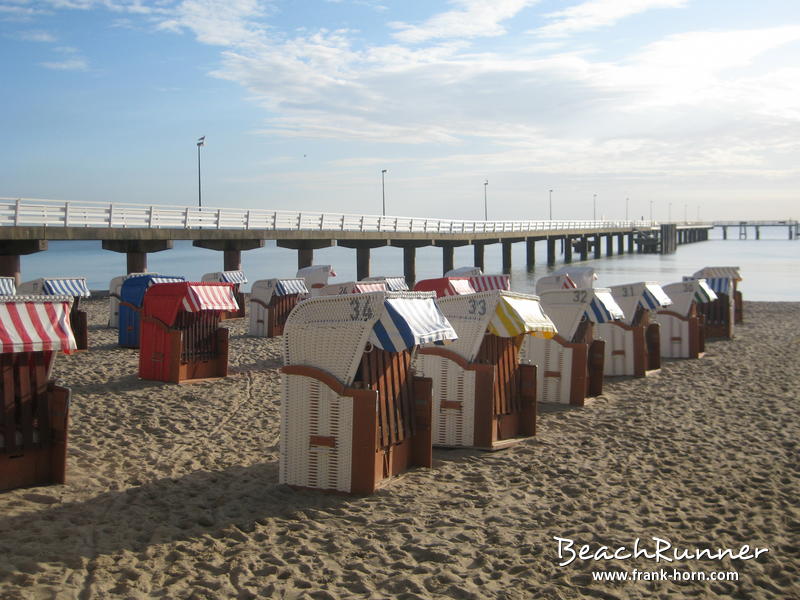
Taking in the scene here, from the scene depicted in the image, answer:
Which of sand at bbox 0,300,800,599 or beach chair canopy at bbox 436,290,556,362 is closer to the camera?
sand at bbox 0,300,800,599

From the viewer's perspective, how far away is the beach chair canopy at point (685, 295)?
47.7ft

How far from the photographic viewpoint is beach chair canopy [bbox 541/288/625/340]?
954 centimetres

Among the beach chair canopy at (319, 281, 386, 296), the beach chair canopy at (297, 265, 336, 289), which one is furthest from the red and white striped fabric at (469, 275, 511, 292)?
the beach chair canopy at (297, 265, 336, 289)

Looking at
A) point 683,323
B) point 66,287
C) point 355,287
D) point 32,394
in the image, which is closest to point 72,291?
point 66,287

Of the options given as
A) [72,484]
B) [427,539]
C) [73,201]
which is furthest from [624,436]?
[73,201]

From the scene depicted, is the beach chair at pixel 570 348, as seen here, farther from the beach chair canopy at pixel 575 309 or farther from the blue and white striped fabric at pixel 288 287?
the blue and white striped fabric at pixel 288 287

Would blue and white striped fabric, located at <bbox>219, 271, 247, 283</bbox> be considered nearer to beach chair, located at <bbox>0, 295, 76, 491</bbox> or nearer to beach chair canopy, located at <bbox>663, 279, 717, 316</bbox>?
beach chair canopy, located at <bbox>663, 279, 717, 316</bbox>

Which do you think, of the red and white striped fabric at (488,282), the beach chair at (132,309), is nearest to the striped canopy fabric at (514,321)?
the beach chair at (132,309)

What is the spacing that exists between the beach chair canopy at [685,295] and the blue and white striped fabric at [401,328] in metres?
10.1

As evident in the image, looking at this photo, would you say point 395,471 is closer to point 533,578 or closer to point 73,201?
point 533,578

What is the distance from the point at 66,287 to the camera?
1528 cm

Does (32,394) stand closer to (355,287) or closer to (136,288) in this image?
(136,288)

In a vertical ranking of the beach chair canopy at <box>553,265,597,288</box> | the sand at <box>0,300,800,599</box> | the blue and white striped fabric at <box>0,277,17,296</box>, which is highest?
the beach chair canopy at <box>553,265,597,288</box>

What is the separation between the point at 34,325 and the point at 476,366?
389 centimetres
